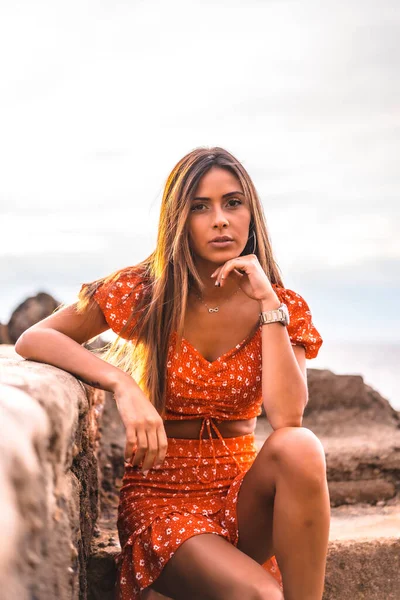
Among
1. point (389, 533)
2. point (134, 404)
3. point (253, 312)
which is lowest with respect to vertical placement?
point (389, 533)

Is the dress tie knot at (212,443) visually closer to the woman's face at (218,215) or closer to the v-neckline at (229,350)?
the v-neckline at (229,350)

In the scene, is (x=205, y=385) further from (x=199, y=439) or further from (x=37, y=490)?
(x=37, y=490)

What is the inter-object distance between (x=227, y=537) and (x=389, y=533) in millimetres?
1338

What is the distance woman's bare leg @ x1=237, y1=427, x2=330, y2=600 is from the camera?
7.43 ft

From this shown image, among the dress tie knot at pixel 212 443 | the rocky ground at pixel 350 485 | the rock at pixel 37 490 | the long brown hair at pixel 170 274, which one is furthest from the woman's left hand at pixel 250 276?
the rocky ground at pixel 350 485

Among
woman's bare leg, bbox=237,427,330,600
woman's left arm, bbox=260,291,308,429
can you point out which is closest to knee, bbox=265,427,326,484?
woman's bare leg, bbox=237,427,330,600

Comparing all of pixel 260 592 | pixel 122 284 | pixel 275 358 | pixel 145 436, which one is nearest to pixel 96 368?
pixel 145 436

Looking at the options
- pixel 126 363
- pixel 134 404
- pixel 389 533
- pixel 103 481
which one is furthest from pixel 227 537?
pixel 103 481

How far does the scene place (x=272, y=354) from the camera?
2.59 m

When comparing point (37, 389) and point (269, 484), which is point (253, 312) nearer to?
point (269, 484)

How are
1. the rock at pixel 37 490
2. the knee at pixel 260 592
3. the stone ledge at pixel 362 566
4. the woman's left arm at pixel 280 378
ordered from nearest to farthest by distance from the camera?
the rock at pixel 37 490
the knee at pixel 260 592
the woman's left arm at pixel 280 378
the stone ledge at pixel 362 566

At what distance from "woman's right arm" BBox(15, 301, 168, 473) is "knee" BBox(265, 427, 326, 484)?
315 millimetres

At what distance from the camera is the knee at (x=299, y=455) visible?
7.41ft

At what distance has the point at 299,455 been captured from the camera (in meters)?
2.27
